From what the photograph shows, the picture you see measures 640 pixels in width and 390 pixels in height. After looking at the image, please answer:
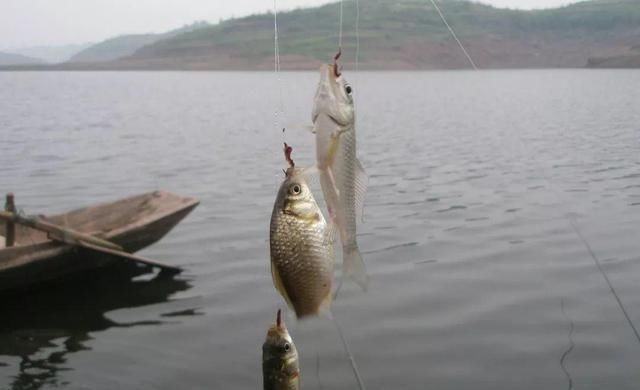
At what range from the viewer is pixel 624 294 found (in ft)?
41.9

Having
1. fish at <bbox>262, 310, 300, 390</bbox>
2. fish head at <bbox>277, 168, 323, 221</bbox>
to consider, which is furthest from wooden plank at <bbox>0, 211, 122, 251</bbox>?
fish head at <bbox>277, 168, 323, 221</bbox>

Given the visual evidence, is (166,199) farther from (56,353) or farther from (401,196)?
(401,196)

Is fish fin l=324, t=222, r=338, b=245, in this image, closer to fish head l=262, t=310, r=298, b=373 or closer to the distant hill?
fish head l=262, t=310, r=298, b=373

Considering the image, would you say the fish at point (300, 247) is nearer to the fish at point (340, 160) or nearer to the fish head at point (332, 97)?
the fish at point (340, 160)

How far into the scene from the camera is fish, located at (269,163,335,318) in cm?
277

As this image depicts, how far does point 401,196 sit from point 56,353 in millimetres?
12404

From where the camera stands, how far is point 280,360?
327 cm

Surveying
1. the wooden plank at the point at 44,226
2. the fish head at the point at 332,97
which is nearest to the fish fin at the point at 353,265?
the fish head at the point at 332,97

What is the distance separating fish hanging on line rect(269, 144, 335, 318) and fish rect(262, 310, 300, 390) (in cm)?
35

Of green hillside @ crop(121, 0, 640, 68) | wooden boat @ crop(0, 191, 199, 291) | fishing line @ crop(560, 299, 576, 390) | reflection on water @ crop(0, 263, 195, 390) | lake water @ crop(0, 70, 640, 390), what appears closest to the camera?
fishing line @ crop(560, 299, 576, 390)

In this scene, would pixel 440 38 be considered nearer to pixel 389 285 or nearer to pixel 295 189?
pixel 389 285

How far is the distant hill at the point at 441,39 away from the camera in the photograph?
117438 mm

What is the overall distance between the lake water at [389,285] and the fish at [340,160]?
12 centimetres

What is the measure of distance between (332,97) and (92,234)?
35.3 ft
